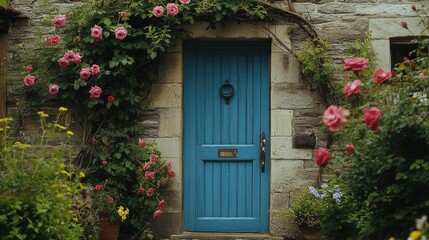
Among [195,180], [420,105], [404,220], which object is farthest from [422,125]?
[195,180]

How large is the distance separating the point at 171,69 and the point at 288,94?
51.7 inches

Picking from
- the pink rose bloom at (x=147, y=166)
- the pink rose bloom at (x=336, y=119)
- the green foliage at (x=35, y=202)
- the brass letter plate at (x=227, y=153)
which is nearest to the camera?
the pink rose bloom at (x=336, y=119)

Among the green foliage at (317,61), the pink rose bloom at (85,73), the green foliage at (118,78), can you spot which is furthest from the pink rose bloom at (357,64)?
the pink rose bloom at (85,73)

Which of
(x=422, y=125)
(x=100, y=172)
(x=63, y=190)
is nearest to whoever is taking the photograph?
(x=422, y=125)

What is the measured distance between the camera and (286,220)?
6.96 meters

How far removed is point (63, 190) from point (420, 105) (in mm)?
2556

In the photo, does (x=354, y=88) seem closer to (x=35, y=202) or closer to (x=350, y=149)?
(x=350, y=149)

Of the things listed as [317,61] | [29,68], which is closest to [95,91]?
[29,68]

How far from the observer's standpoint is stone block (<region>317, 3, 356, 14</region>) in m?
7.04

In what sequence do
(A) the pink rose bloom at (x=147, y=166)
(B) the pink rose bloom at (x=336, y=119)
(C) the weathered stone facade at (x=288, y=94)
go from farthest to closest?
(C) the weathered stone facade at (x=288, y=94)
(A) the pink rose bloom at (x=147, y=166)
(B) the pink rose bloom at (x=336, y=119)

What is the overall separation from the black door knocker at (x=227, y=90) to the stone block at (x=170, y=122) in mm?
524

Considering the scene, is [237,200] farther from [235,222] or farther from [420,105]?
[420,105]

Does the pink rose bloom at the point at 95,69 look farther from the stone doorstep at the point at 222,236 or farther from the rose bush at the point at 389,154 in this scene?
the rose bush at the point at 389,154

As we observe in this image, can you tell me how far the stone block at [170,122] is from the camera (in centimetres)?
708
